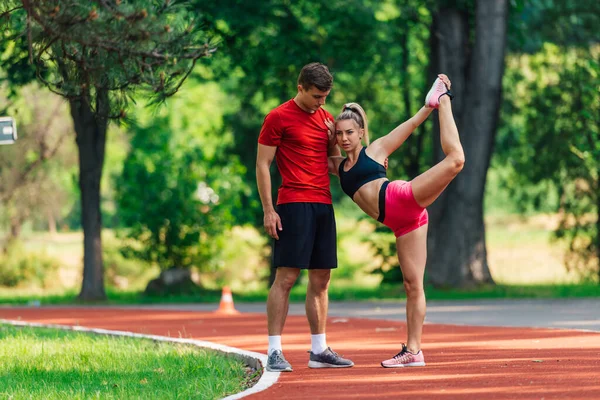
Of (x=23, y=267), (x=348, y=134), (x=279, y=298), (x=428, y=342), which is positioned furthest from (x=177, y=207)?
(x=348, y=134)

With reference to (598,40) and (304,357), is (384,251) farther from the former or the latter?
(304,357)

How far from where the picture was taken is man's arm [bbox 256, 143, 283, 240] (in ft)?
28.9

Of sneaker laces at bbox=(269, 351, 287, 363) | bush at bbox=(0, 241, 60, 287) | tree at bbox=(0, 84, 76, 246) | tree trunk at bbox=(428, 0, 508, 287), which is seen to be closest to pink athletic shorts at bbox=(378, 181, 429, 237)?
sneaker laces at bbox=(269, 351, 287, 363)

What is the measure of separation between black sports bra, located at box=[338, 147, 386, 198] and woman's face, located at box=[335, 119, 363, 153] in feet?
0.47

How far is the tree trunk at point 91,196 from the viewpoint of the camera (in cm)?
2316

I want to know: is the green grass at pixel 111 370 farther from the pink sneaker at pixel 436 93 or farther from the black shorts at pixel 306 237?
the pink sneaker at pixel 436 93

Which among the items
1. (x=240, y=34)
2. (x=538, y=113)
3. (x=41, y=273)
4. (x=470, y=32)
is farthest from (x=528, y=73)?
(x=41, y=273)

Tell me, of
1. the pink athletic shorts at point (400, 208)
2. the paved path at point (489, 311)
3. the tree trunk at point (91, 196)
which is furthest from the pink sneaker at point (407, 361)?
the tree trunk at point (91, 196)

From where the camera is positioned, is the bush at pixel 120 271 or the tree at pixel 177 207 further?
the bush at pixel 120 271

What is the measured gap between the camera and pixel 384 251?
2844 cm

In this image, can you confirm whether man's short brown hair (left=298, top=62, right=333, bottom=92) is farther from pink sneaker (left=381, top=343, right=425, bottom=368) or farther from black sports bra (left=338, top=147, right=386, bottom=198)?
pink sneaker (left=381, top=343, right=425, bottom=368)

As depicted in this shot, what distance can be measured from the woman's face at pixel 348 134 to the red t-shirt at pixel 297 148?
15 centimetres

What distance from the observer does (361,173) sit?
9.07m

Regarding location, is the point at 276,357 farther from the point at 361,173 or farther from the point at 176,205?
the point at 176,205
